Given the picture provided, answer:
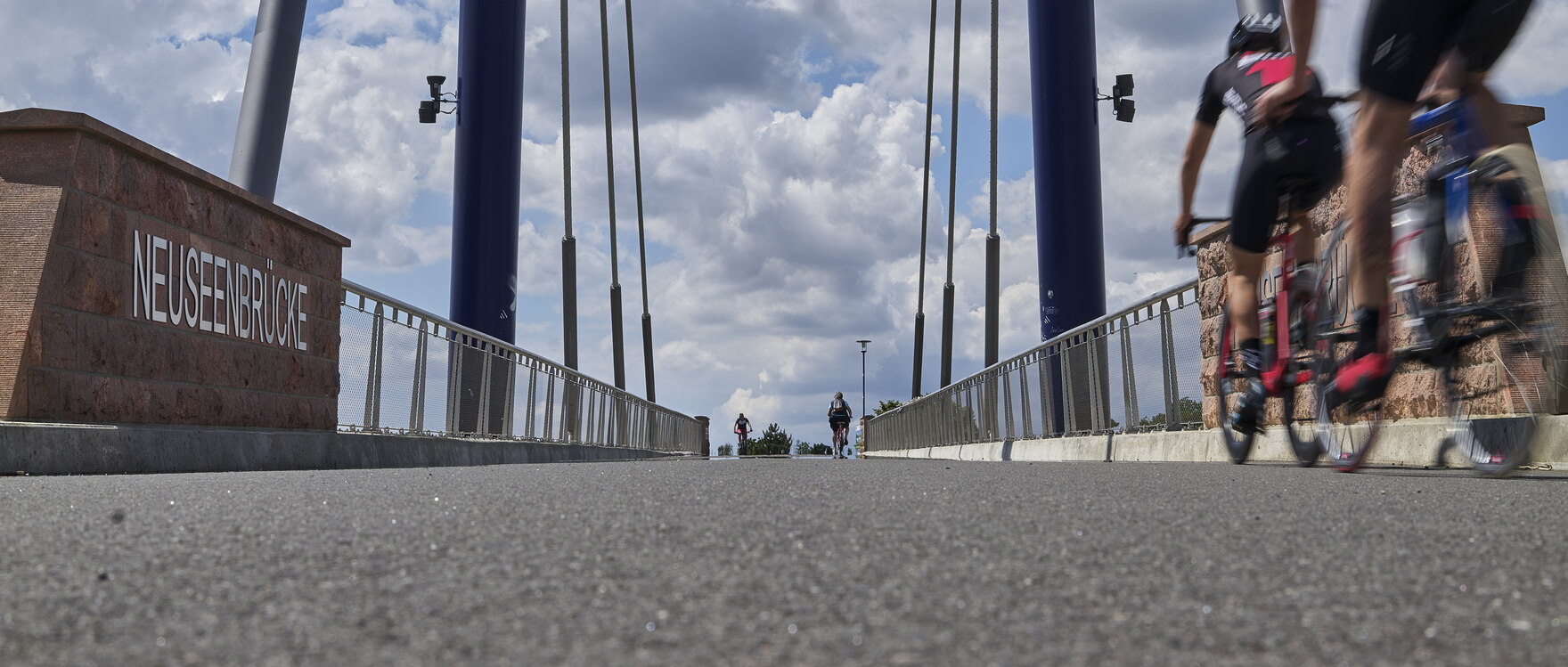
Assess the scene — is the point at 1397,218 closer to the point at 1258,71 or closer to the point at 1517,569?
the point at 1258,71

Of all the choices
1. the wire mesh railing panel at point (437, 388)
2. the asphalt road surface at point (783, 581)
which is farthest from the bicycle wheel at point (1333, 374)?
the wire mesh railing panel at point (437, 388)

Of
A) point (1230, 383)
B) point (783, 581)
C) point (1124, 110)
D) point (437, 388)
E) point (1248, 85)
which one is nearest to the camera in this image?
point (783, 581)

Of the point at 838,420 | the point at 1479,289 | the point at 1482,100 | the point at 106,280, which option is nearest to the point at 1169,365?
the point at 1479,289

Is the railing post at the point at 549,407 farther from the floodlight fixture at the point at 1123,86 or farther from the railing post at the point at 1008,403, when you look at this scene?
the floodlight fixture at the point at 1123,86

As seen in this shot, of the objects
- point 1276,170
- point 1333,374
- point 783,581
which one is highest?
point 1276,170

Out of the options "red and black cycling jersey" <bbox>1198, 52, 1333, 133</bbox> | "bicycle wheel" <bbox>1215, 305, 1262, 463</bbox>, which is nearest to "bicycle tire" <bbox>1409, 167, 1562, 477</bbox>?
"red and black cycling jersey" <bbox>1198, 52, 1333, 133</bbox>

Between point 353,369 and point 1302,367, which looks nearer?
point 1302,367

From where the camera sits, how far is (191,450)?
6.66m

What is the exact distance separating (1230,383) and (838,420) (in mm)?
29022

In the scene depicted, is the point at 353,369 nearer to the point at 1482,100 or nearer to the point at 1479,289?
the point at 1479,289

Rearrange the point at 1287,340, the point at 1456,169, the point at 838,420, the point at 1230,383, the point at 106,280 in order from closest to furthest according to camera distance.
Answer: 1. the point at 1456,169
2. the point at 1287,340
3. the point at 1230,383
4. the point at 106,280
5. the point at 838,420

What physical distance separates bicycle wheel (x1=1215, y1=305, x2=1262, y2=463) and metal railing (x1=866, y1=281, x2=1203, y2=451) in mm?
2531

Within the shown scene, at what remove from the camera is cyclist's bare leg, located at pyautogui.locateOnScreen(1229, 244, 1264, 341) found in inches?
203

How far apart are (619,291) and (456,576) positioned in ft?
102
